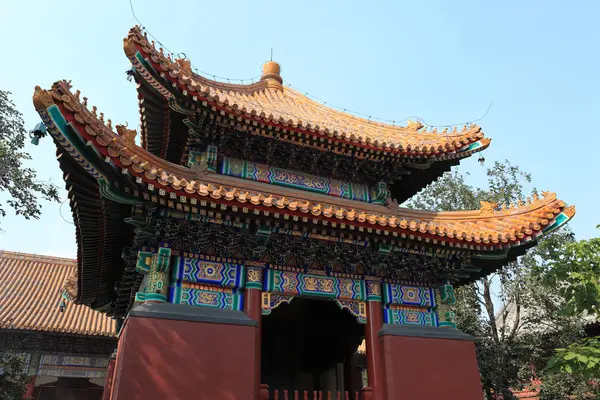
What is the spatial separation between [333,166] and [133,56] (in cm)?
464

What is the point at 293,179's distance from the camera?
386 inches

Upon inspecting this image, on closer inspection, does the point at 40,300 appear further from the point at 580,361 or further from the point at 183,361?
the point at 580,361

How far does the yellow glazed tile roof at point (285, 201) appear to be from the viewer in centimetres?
590

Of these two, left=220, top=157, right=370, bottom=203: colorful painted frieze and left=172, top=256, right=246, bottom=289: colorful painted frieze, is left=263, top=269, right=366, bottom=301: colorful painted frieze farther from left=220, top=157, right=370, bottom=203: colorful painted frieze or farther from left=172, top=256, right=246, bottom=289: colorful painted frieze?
left=220, top=157, right=370, bottom=203: colorful painted frieze

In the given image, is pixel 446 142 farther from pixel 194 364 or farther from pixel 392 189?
pixel 194 364

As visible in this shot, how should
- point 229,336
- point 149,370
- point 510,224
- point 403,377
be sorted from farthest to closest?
1. point 510,224
2. point 403,377
3. point 229,336
4. point 149,370

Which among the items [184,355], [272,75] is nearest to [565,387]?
[184,355]

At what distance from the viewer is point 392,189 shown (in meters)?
11.4

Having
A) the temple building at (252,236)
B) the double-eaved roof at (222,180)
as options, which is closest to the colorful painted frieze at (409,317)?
the temple building at (252,236)

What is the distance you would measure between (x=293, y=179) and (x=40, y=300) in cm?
1518

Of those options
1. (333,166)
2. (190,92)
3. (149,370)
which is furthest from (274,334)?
(190,92)

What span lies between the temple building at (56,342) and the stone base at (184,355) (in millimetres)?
11129

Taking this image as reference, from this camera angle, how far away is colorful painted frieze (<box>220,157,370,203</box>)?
9.42 meters

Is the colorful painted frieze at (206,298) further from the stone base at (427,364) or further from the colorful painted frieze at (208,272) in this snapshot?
the stone base at (427,364)
